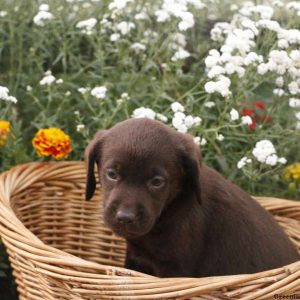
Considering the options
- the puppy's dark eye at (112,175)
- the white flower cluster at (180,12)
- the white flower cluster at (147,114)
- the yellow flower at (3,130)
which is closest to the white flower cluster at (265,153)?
the white flower cluster at (147,114)

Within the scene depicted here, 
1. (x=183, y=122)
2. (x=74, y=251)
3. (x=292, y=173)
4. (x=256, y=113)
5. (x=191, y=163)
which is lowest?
(x=74, y=251)

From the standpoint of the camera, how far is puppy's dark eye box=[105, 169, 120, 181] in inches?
98.0

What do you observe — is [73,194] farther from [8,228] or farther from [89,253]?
[8,228]

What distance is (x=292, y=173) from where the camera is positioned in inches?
147

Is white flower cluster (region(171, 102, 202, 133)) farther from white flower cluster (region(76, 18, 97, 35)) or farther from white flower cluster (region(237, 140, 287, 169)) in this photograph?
white flower cluster (region(76, 18, 97, 35))

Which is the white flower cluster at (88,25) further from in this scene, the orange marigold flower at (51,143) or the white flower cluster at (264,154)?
the white flower cluster at (264,154)

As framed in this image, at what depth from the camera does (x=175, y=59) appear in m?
3.52

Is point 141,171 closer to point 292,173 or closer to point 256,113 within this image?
point 292,173

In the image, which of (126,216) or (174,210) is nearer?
(126,216)

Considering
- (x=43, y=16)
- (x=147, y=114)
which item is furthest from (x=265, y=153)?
(x=43, y=16)

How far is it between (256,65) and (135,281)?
1.45 m

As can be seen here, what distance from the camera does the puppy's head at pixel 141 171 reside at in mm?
2438

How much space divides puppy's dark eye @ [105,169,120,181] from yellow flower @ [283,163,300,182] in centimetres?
147

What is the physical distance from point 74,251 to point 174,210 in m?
0.95
